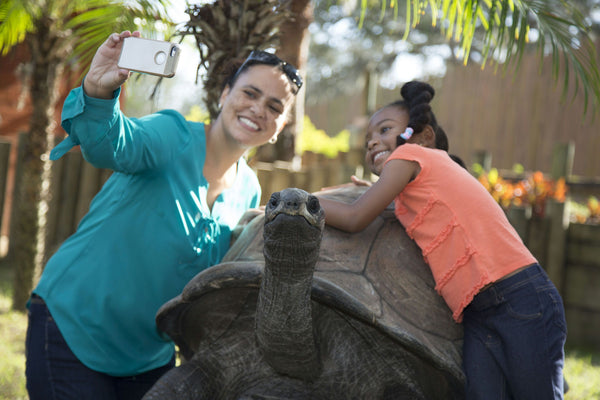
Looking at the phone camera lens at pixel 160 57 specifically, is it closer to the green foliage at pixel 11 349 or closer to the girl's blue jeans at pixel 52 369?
the girl's blue jeans at pixel 52 369

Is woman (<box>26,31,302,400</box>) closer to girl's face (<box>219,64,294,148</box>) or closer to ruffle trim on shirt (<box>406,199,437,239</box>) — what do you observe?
girl's face (<box>219,64,294,148</box>)

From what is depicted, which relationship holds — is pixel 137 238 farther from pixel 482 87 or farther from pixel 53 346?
pixel 482 87

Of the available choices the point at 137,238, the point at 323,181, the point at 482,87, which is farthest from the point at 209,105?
the point at 482,87

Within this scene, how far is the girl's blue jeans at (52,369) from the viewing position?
88.4 inches

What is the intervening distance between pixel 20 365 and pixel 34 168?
198 cm

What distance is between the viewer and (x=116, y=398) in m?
2.44

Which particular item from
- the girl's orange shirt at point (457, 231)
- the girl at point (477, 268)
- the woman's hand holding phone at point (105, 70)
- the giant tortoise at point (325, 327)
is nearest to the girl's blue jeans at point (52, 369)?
the giant tortoise at point (325, 327)

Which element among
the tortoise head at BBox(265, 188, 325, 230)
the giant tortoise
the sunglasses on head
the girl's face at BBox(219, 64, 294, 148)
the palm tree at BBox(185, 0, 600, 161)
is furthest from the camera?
the palm tree at BBox(185, 0, 600, 161)

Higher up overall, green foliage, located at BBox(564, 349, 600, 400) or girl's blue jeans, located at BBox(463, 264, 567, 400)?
girl's blue jeans, located at BBox(463, 264, 567, 400)

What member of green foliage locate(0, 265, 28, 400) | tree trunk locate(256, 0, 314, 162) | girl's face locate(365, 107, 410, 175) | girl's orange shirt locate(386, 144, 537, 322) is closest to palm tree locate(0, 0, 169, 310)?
green foliage locate(0, 265, 28, 400)

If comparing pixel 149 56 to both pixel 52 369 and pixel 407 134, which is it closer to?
pixel 407 134

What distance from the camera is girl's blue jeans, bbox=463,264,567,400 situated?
6.66 ft

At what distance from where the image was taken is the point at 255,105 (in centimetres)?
250

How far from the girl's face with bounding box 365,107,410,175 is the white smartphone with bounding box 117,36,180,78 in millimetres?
979
